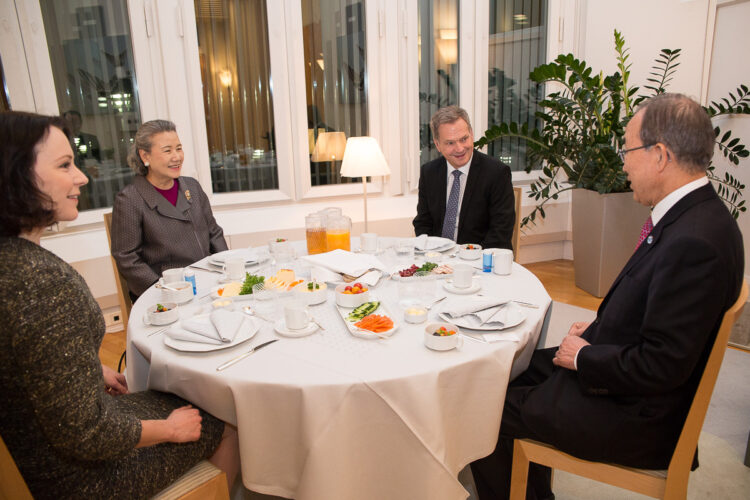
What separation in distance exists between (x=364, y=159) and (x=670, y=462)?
2.75 m

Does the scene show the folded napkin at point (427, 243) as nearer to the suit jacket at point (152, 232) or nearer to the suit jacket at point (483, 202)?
the suit jacket at point (483, 202)

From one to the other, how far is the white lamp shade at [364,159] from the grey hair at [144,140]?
140 centimetres

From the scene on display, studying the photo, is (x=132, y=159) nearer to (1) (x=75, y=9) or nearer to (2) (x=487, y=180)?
(1) (x=75, y=9)

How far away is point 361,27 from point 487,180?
2.14 meters

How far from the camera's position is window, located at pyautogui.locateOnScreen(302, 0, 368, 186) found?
4059 mm

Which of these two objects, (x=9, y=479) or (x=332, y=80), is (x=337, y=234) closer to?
(x=9, y=479)

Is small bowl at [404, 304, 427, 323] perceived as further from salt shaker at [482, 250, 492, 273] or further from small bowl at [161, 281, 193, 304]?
small bowl at [161, 281, 193, 304]

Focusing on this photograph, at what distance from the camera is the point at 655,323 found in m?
1.20

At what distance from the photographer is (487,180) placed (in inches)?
111

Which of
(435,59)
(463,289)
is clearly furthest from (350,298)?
(435,59)

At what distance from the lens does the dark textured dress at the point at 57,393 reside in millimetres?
952

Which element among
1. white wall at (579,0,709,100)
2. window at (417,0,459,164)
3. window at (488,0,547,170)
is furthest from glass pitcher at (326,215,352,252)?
white wall at (579,0,709,100)

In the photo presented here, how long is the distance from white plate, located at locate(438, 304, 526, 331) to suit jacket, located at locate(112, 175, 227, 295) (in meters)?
1.52

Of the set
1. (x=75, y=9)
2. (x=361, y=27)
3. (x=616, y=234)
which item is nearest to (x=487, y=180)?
(x=616, y=234)
